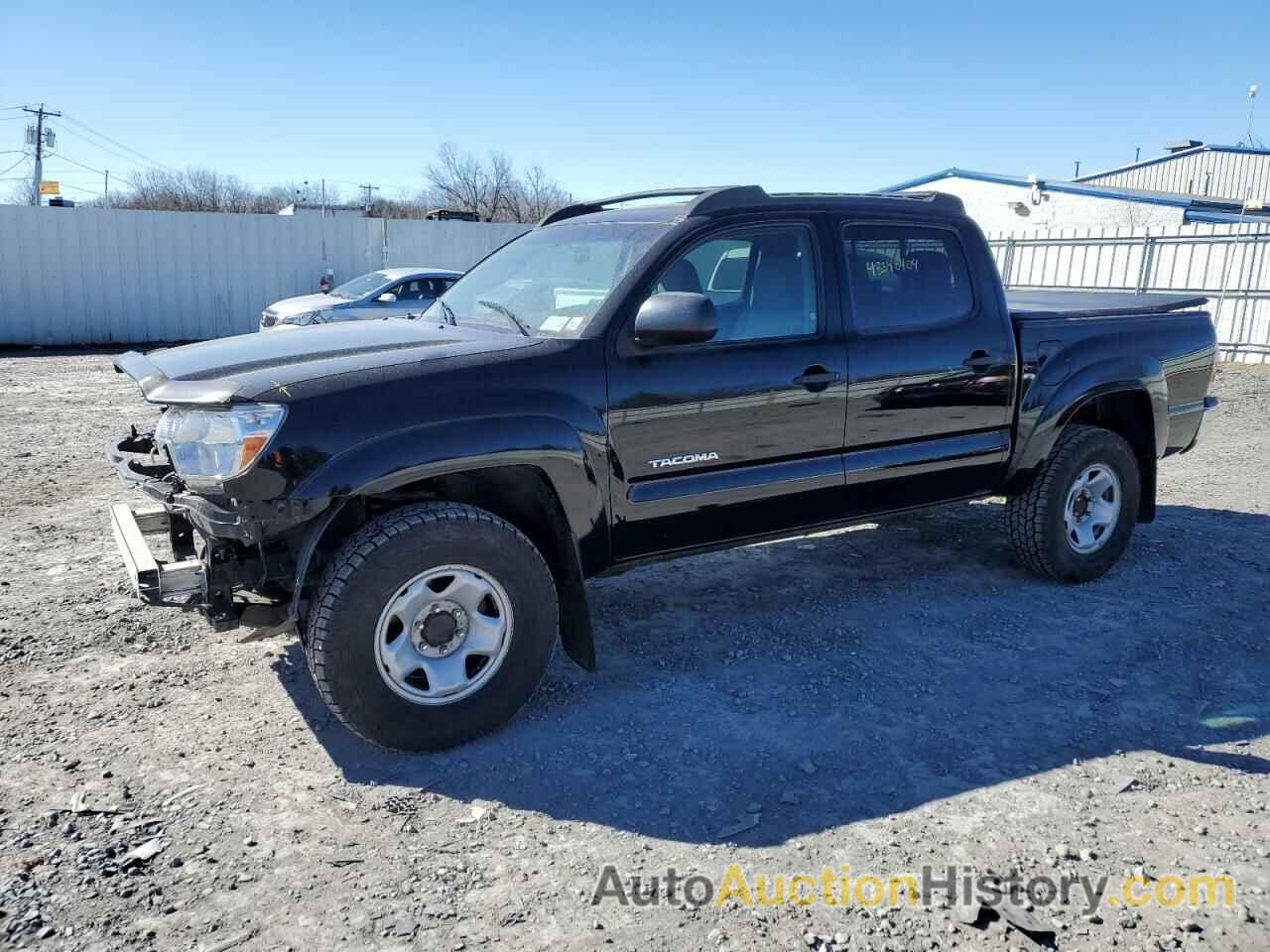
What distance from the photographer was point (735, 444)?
4.04 metres

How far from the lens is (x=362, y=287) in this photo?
595 inches

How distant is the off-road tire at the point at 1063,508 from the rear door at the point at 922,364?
36 centimetres

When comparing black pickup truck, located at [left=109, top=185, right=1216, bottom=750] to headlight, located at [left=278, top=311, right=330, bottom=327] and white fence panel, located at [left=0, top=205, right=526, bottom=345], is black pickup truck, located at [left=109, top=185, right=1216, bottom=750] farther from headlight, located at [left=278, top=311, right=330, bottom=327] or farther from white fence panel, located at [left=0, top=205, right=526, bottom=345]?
white fence panel, located at [left=0, top=205, right=526, bottom=345]

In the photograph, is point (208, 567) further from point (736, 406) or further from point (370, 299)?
point (370, 299)

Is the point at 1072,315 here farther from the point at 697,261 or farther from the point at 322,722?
the point at 322,722

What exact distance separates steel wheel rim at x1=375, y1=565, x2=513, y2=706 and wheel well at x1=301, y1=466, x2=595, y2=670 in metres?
0.33

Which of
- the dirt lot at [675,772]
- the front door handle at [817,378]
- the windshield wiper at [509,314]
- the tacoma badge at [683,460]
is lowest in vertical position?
the dirt lot at [675,772]

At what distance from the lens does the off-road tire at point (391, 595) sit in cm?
326

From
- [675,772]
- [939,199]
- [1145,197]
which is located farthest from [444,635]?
[1145,197]

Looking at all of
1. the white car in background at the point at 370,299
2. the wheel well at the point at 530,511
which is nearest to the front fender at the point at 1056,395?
the wheel well at the point at 530,511

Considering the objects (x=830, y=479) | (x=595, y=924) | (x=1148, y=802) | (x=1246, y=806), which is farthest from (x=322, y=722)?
(x=1246, y=806)

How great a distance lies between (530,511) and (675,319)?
36.9 inches

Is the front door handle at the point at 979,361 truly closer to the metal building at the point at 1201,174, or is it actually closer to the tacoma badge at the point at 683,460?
the tacoma badge at the point at 683,460

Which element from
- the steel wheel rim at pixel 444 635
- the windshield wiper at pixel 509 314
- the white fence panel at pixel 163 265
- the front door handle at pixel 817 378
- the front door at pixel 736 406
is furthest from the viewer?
the white fence panel at pixel 163 265
